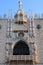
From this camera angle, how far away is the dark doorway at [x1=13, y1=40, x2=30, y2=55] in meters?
22.9

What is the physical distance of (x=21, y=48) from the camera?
2312 centimetres

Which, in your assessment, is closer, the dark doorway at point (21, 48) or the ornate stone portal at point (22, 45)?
the ornate stone portal at point (22, 45)

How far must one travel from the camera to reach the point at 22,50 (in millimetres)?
23016

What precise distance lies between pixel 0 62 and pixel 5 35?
241cm

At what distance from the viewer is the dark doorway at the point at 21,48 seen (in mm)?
22922

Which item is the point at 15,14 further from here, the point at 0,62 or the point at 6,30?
the point at 0,62

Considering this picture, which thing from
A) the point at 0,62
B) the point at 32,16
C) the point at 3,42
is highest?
the point at 32,16

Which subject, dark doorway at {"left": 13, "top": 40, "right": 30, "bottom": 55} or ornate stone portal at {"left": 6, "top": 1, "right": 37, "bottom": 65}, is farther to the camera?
dark doorway at {"left": 13, "top": 40, "right": 30, "bottom": 55}

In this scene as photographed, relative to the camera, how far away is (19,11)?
23875mm

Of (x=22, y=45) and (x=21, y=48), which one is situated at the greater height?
(x=22, y=45)

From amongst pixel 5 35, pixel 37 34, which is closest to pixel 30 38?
pixel 37 34

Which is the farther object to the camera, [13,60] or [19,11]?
[19,11]

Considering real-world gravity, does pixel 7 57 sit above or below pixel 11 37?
below

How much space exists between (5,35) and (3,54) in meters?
1.70
